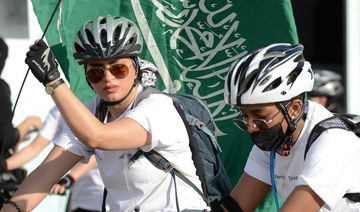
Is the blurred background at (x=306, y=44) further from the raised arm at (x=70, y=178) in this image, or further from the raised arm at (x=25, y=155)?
the raised arm at (x=70, y=178)

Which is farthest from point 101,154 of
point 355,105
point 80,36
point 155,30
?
point 355,105

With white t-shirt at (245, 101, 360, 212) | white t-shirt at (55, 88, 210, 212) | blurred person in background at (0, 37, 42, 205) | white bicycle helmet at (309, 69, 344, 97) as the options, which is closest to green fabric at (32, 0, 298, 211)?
blurred person in background at (0, 37, 42, 205)

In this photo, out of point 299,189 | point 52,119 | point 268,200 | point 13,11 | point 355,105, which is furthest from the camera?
point 355,105

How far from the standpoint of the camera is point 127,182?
12.2 ft

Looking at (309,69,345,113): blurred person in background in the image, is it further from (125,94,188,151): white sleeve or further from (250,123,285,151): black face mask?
(250,123,285,151): black face mask

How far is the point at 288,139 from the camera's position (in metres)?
3.42

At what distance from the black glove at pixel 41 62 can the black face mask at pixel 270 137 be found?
98 centimetres

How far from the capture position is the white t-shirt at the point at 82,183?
21.9ft

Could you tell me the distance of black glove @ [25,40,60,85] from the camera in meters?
3.29

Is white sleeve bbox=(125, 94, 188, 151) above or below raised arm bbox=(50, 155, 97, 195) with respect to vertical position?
above

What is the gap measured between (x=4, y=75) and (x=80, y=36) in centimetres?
403

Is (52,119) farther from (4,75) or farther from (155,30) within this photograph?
(155,30)

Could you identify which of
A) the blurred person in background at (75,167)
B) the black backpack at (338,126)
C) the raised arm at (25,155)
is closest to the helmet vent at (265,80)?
the black backpack at (338,126)

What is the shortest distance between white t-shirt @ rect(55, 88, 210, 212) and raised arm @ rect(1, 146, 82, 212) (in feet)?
0.83
